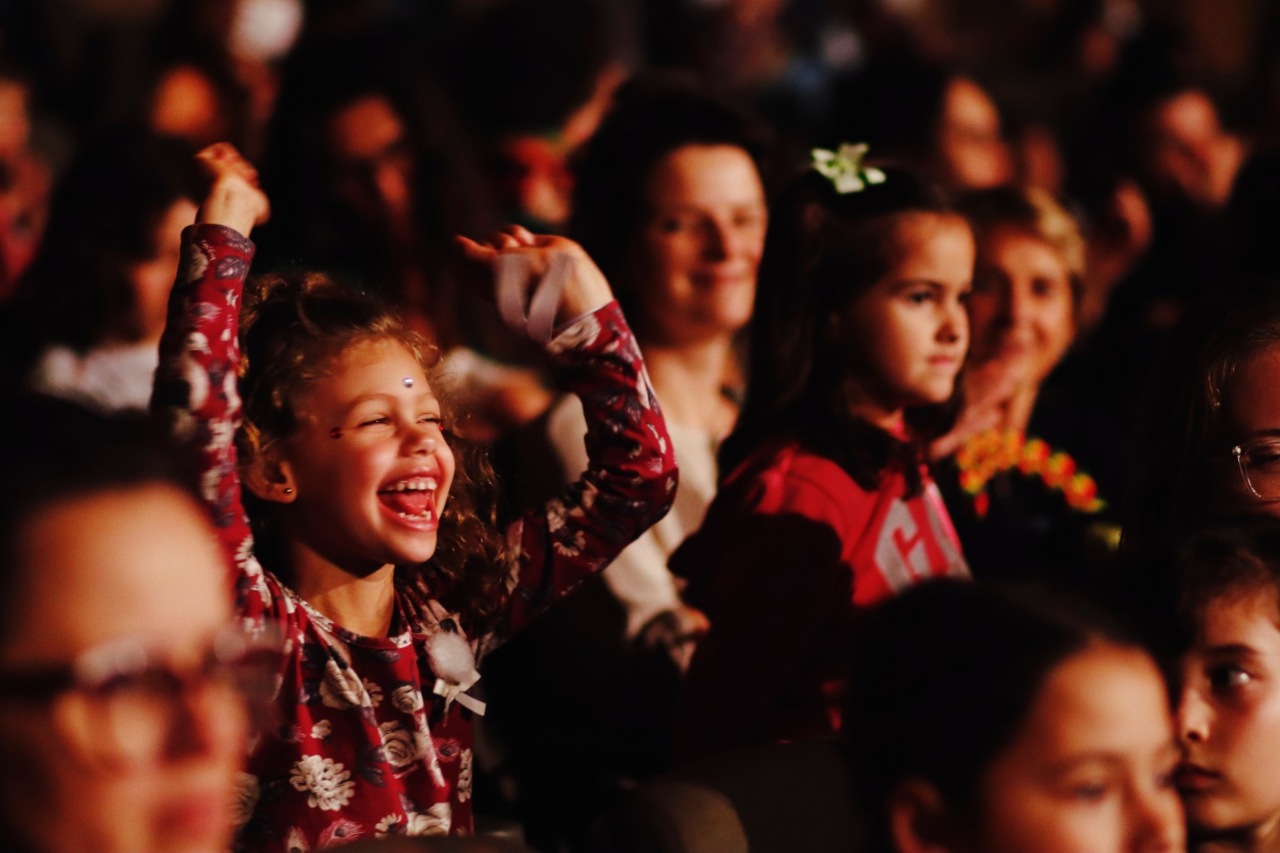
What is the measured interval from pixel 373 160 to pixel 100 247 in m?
0.66

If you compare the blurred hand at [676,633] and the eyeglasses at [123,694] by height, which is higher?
the blurred hand at [676,633]

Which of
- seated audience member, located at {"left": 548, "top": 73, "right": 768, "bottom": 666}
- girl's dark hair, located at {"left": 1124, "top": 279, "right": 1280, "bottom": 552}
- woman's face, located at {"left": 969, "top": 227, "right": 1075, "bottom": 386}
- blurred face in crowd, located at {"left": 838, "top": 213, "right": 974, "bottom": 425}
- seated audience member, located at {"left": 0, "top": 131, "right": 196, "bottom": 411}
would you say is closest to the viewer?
girl's dark hair, located at {"left": 1124, "top": 279, "right": 1280, "bottom": 552}

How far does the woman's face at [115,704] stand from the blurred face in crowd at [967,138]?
10.0ft

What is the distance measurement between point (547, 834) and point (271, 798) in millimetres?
930

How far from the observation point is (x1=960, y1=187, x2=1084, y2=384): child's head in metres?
3.12

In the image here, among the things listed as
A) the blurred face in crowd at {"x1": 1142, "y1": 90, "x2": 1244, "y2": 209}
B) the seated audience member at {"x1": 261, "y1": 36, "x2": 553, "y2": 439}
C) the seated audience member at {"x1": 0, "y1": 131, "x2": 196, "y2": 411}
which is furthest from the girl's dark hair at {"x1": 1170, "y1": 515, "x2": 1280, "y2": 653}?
the blurred face in crowd at {"x1": 1142, "y1": 90, "x2": 1244, "y2": 209}

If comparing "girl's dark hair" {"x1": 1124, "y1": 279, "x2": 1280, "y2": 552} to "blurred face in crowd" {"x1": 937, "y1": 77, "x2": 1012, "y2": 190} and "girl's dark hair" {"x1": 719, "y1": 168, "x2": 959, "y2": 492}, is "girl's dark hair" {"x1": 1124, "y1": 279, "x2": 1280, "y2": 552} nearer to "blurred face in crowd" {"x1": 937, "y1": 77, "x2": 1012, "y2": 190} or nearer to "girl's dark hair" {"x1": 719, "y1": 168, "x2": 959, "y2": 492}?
"girl's dark hair" {"x1": 719, "y1": 168, "x2": 959, "y2": 492}

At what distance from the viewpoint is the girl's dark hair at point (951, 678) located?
4.40 feet

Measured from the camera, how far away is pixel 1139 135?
4.80 metres

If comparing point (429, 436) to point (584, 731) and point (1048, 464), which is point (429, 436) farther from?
point (1048, 464)

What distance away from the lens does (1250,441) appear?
1927 mm

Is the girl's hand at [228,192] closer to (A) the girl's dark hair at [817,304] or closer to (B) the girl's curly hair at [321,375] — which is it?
(B) the girl's curly hair at [321,375]

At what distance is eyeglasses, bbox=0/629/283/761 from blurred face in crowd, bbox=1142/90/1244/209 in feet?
13.7

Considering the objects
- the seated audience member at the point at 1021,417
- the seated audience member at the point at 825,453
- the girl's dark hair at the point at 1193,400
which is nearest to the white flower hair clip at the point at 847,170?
the seated audience member at the point at 825,453
